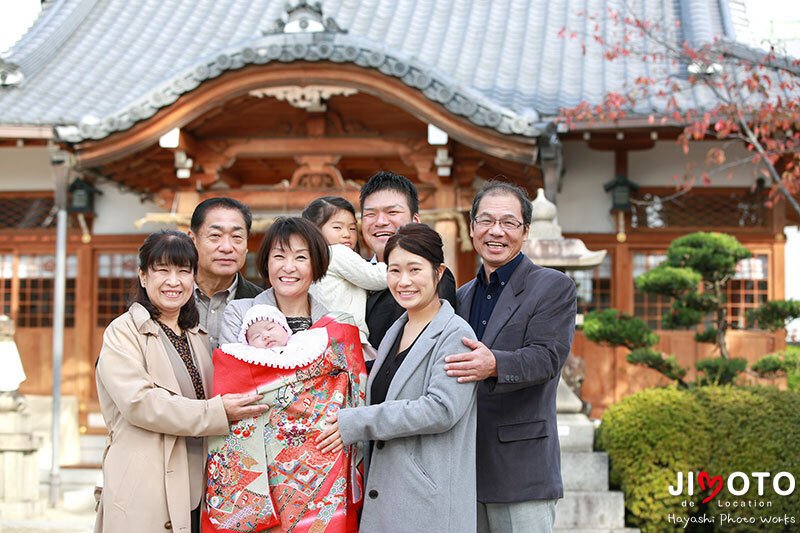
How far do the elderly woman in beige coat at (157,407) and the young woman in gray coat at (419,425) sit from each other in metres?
0.43

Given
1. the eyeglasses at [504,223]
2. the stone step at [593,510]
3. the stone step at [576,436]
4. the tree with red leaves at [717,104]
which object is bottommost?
the stone step at [593,510]

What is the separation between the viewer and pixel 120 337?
312 centimetres

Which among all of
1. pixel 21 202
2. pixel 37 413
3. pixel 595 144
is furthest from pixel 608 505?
pixel 21 202

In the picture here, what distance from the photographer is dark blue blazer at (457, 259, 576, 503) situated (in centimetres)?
310

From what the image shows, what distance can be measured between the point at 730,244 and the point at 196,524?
5.75 metres

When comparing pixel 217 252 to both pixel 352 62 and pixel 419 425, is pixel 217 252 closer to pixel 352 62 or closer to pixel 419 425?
pixel 419 425

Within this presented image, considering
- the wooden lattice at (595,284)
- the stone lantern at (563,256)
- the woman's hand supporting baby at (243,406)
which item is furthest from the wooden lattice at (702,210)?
the woman's hand supporting baby at (243,406)

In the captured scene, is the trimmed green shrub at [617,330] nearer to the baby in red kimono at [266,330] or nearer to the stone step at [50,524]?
the stone step at [50,524]

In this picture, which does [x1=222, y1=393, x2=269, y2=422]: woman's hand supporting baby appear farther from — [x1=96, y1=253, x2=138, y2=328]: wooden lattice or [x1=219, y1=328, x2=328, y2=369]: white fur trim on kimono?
[x1=96, y1=253, x2=138, y2=328]: wooden lattice

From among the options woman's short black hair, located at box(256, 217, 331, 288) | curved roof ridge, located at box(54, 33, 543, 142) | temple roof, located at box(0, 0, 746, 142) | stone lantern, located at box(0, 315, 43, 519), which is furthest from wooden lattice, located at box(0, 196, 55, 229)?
woman's short black hair, located at box(256, 217, 331, 288)

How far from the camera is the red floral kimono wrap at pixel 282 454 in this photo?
2973mm

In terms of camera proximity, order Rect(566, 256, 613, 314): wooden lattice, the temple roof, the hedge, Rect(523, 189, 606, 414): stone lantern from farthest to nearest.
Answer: Rect(566, 256, 613, 314): wooden lattice < the temple roof < Rect(523, 189, 606, 414): stone lantern < the hedge

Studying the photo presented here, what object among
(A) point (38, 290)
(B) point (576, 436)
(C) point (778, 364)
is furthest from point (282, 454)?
(A) point (38, 290)

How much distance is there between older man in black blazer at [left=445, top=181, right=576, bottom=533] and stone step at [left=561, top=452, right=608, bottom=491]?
3003 mm
